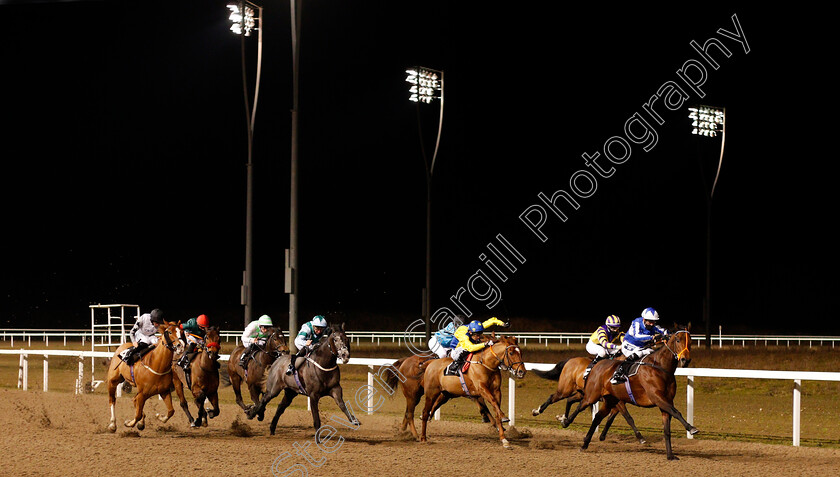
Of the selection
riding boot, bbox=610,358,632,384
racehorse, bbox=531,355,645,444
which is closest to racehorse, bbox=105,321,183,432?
racehorse, bbox=531,355,645,444

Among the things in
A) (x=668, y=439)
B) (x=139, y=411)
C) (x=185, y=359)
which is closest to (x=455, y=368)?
(x=668, y=439)

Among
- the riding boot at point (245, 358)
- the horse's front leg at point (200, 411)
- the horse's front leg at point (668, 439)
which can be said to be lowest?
the horse's front leg at point (200, 411)

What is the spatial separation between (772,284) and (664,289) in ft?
20.5

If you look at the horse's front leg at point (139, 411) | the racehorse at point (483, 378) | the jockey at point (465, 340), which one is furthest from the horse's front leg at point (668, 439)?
the horse's front leg at point (139, 411)

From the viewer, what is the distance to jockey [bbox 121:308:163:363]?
1158 centimetres

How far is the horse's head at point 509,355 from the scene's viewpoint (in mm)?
10273

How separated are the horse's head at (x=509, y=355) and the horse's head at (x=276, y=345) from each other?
3176mm

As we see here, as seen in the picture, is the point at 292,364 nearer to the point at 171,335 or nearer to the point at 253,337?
the point at 171,335

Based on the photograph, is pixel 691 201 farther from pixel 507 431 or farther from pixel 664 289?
pixel 507 431

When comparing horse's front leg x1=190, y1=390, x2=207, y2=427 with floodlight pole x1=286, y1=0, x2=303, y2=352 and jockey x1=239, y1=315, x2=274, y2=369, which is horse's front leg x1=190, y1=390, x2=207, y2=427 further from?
floodlight pole x1=286, y1=0, x2=303, y2=352

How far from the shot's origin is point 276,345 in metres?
12.7

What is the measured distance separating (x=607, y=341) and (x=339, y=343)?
3.19 metres

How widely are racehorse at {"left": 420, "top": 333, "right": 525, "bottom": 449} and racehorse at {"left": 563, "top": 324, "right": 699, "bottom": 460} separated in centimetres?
90

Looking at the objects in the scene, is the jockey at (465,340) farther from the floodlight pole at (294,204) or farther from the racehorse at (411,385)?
the floodlight pole at (294,204)
